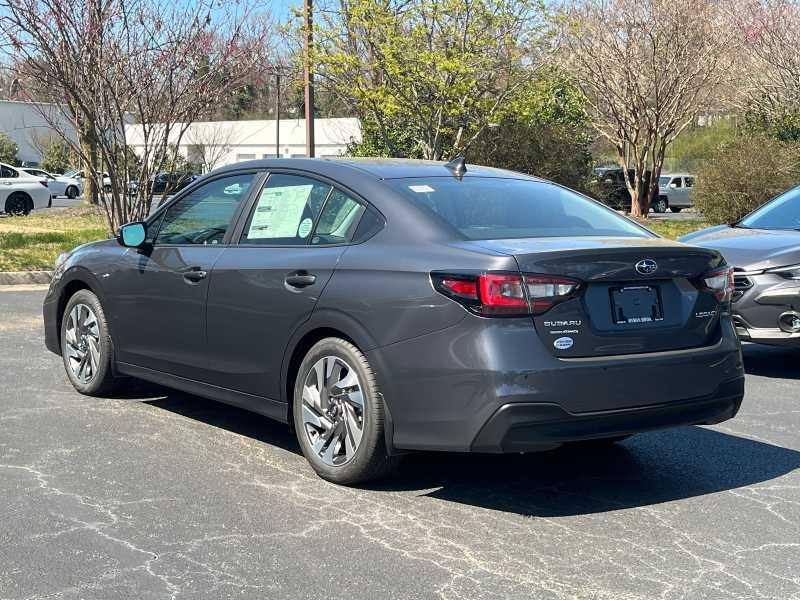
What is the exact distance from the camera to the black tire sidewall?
507cm

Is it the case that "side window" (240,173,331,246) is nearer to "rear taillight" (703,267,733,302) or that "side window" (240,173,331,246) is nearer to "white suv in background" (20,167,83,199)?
"rear taillight" (703,267,733,302)

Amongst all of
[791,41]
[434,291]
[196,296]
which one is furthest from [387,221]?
[791,41]

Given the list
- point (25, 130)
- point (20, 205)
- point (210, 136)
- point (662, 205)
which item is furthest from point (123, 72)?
point (25, 130)

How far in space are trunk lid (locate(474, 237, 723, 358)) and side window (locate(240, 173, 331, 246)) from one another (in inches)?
44.4

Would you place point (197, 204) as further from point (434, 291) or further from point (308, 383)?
point (434, 291)

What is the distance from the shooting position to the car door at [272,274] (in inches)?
217

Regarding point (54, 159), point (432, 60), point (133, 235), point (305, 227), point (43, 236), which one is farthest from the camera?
point (54, 159)

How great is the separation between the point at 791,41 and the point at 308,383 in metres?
29.0

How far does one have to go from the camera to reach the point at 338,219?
5602mm

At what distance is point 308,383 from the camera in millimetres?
5465

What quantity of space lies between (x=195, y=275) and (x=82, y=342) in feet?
4.97

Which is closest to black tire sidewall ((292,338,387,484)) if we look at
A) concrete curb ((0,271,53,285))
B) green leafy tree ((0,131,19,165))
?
concrete curb ((0,271,53,285))

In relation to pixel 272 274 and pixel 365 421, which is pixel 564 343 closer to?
pixel 365 421

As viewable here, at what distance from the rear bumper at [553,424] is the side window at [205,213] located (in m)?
2.26
